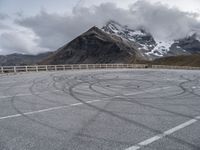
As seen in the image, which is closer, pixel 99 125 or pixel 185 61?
pixel 99 125

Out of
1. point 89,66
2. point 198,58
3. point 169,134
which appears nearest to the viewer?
point 169,134

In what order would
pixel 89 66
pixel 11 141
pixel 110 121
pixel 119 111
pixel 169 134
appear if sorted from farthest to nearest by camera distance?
pixel 89 66 < pixel 119 111 < pixel 110 121 < pixel 169 134 < pixel 11 141

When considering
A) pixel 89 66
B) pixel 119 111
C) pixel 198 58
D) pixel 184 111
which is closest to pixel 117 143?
pixel 119 111

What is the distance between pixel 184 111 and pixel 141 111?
1396 mm

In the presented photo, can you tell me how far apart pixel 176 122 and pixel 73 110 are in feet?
10.3

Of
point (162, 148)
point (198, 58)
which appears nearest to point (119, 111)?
point (162, 148)

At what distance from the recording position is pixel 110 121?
6176 millimetres

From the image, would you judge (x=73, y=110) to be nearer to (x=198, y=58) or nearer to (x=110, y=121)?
(x=110, y=121)

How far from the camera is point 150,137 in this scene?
498 cm

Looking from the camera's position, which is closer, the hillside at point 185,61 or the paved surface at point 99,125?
the paved surface at point 99,125

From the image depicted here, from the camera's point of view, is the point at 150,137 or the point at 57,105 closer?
the point at 150,137

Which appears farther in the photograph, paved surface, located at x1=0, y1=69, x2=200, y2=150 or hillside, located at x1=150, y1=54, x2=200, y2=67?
hillside, located at x1=150, y1=54, x2=200, y2=67

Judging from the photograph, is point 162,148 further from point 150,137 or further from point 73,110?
point 73,110

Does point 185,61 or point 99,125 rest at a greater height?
point 185,61
